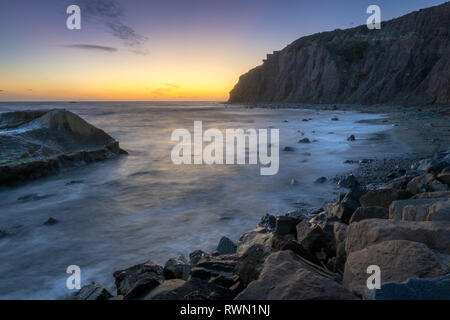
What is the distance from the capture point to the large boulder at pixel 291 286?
1874 millimetres

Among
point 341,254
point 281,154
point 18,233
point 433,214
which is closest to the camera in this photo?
point 433,214

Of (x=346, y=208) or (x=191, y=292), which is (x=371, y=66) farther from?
(x=191, y=292)

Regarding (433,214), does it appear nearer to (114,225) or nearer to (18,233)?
(114,225)

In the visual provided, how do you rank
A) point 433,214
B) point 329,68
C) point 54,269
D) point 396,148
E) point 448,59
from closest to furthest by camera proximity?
point 433,214, point 54,269, point 396,148, point 448,59, point 329,68

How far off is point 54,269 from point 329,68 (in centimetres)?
6373

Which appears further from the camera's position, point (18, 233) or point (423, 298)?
point (18, 233)

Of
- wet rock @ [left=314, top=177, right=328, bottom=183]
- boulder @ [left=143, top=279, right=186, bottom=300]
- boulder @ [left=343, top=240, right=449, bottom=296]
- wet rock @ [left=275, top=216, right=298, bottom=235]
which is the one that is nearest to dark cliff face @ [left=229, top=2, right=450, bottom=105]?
wet rock @ [left=314, top=177, right=328, bottom=183]

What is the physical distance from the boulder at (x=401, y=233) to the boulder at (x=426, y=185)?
2.13 m

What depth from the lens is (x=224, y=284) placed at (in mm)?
2750

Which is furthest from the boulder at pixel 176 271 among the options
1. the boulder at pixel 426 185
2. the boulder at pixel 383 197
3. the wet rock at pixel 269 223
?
the boulder at pixel 426 185

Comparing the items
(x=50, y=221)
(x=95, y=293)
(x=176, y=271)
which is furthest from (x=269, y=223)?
(x=50, y=221)

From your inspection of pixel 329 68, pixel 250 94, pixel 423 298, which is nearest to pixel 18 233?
pixel 423 298

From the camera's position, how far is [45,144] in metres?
9.55

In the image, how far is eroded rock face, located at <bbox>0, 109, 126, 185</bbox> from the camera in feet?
27.6
